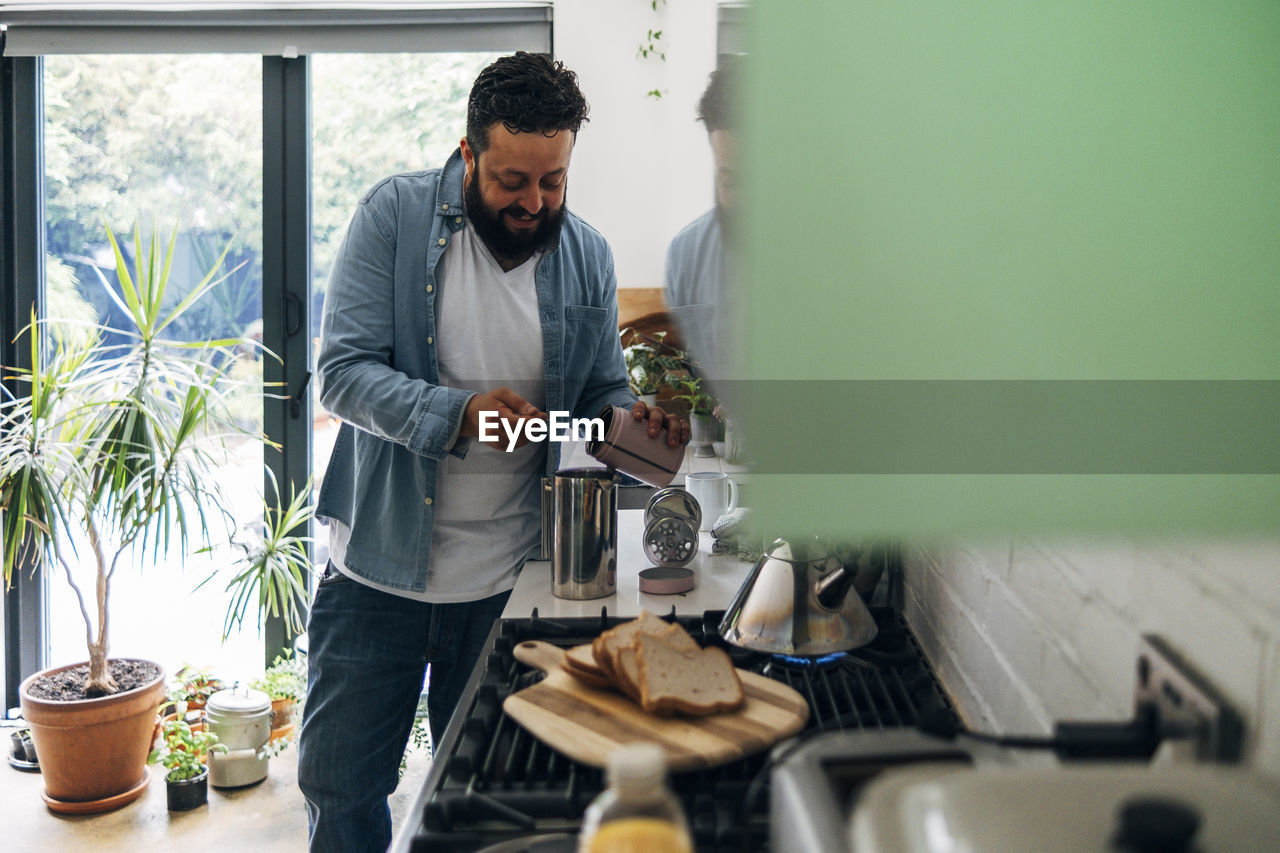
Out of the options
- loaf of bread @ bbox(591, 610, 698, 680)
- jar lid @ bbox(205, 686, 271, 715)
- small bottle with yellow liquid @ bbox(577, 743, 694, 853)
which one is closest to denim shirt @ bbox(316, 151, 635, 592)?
loaf of bread @ bbox(591, 610, 698, 680)

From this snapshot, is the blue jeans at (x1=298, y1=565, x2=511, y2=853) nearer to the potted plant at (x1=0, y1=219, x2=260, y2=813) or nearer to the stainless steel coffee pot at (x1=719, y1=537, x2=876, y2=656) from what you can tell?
the stainless steel coffee pot at (x1=719, y1=537, x2=876, y2=656)

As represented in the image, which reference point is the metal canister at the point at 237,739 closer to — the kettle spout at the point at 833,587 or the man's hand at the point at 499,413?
the man's hand at the point at 499,413

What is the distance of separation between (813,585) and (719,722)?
0.83 ft

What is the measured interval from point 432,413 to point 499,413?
111mm

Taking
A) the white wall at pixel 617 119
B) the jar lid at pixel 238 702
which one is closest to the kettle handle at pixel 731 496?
the white wall at pixel 617 119

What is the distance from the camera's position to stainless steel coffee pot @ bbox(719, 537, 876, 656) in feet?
3.84

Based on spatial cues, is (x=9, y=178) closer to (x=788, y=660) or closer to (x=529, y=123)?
(x=529, y=123)

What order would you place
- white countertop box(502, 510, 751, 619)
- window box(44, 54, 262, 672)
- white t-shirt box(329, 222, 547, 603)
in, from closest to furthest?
1. white countertop box(502, 510, 751, 619)
2. white t-shirt box(329, 222, 547, 603)
3. window box(44, 54, 262, 672)

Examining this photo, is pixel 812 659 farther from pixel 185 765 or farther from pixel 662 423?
pixel 185 765

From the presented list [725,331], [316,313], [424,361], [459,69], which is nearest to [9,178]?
[316,313]

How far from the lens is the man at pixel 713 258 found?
1.36ft

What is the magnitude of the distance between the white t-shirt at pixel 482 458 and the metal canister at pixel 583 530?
27 cm

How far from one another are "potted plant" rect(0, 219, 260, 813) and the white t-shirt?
4.38ft

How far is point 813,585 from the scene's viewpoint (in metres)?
1.17
